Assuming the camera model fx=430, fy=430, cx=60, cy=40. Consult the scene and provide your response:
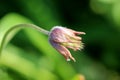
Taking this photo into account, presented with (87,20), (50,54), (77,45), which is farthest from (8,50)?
(77,45)

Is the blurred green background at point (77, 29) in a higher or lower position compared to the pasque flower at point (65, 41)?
higher

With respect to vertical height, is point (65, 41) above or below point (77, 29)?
below

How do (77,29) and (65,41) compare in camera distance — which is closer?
(65,41)

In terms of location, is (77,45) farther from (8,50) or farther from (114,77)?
(114,77)

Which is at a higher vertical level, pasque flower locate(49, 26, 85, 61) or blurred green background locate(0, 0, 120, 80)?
blurred green background locate(0, 0, 120, 80)

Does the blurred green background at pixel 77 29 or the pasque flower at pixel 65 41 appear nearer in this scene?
the pasque flower at pixel 65 41
